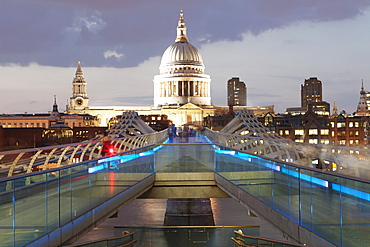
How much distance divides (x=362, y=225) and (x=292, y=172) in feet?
7.92

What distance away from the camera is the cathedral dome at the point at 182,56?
184125mm

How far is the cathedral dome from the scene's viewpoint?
184125 mm

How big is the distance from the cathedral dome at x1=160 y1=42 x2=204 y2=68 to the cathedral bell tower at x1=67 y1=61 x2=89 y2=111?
3043 cm

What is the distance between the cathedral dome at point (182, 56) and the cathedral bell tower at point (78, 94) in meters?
30.4

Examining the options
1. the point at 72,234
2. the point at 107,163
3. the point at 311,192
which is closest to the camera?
the point at 311,192

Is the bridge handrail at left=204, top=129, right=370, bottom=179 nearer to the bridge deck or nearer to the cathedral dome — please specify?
the bridge deck

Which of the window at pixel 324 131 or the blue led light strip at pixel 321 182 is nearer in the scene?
the blue led light strip at pixel 321 182

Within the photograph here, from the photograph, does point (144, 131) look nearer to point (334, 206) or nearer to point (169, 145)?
point (169, 145)

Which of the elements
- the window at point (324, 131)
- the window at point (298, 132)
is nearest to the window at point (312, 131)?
the window at point (324, 131)

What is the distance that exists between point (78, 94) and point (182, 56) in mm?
40303

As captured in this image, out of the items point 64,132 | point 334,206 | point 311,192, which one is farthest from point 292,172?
point 64,132

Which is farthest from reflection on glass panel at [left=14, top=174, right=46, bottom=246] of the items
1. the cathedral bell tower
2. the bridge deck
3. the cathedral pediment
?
the cathedral bell tower

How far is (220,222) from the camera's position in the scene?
40.5 m

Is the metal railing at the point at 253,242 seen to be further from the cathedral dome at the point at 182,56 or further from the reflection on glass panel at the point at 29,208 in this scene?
the cathedral dome at the point at 182,56
